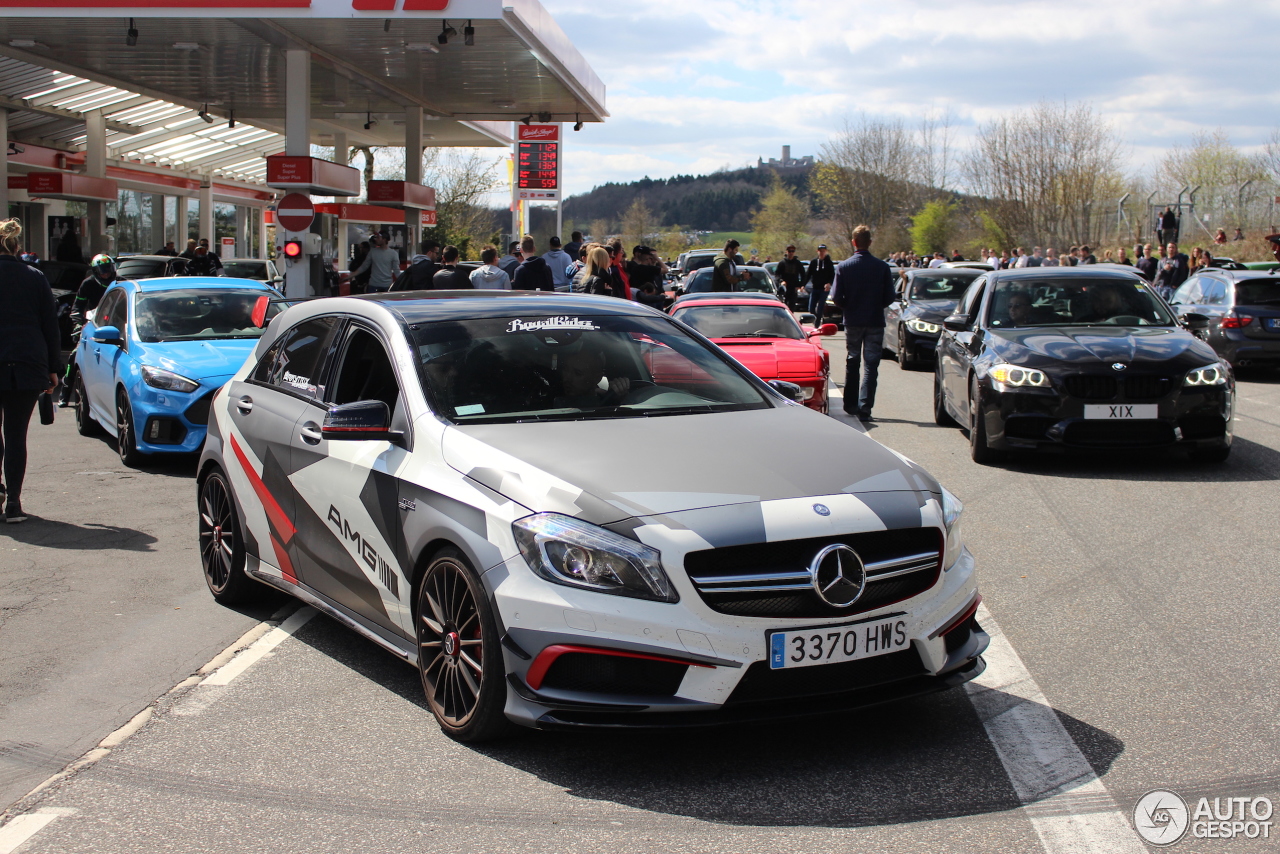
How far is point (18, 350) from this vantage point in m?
7.96

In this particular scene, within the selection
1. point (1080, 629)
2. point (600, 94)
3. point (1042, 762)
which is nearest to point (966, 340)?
point (1080, 629)

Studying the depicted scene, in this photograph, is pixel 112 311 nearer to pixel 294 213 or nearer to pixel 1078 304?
pixel 1078 304

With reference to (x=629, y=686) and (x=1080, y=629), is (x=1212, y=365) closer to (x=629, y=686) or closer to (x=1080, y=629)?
(x=1080, y=629)

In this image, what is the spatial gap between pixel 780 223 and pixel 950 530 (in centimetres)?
10151

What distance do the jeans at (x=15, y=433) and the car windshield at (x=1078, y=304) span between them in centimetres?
753

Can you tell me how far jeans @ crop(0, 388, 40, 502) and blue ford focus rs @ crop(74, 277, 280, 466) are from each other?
6.37ft

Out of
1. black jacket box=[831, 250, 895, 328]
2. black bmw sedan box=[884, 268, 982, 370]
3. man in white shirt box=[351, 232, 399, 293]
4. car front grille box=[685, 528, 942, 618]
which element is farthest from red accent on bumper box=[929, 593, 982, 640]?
man in white shirt box=[351, 232, 399, 293]

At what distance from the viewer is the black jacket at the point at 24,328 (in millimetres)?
7945

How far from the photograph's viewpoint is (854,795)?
12.2ft

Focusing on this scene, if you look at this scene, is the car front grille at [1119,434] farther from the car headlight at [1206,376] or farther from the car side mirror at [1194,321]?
the car side mirror at [1194,321]

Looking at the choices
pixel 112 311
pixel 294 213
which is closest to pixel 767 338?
pixel 112 311

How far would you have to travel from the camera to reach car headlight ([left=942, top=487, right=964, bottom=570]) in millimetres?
4168

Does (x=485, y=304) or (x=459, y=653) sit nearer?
(x=459, y=653)

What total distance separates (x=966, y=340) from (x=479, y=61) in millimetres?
14848
